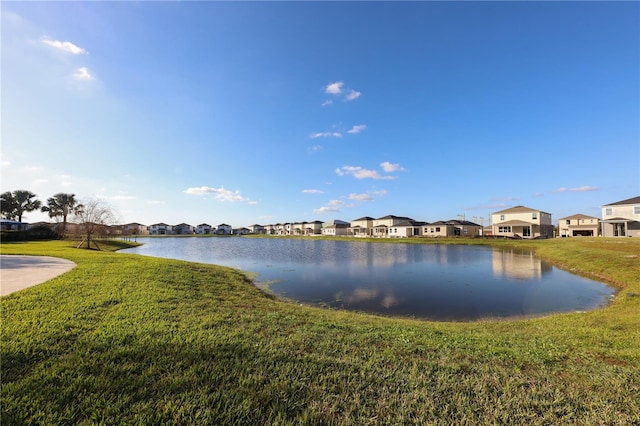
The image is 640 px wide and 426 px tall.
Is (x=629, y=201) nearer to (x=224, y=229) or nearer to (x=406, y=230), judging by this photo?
(x=406, y=230)

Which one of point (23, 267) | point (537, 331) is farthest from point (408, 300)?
point (23, 267)

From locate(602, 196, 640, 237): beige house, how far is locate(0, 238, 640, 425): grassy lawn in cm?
4644

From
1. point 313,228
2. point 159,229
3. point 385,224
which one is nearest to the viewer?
point 385,224

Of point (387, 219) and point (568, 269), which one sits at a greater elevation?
point (387, 219)

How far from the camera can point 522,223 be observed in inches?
2003

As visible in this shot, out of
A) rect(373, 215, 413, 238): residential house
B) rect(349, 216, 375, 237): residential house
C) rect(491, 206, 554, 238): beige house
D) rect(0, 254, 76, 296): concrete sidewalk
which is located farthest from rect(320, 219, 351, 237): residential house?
rect(0, 254, 76, 296): concrete sidewalk

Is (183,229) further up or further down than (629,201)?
further down

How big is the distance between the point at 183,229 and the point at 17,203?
6858 centimetres

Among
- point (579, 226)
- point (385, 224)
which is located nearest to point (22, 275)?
point (385, 224)

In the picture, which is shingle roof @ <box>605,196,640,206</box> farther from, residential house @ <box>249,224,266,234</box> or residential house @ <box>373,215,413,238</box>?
residential house @ <box>249,224,266,234</box>

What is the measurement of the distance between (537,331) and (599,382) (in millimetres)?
3670

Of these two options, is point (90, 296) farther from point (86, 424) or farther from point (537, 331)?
point (537, 331)

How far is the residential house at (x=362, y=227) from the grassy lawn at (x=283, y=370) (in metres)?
75.6

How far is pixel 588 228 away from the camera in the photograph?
48.8 m
